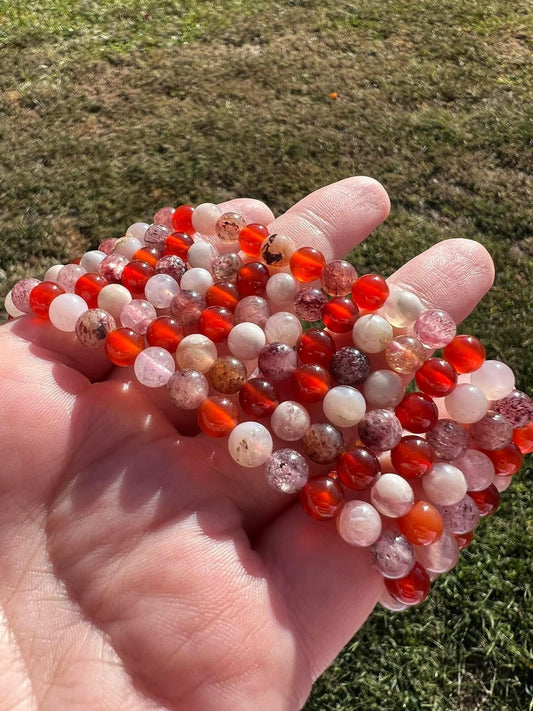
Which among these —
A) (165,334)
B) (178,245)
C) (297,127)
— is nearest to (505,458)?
(165,334)

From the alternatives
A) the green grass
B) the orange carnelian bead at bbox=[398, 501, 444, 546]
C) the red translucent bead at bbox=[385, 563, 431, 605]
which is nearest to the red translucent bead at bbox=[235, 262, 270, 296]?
the orange carnelian bead at bbox=[398, 501, 444, 546]

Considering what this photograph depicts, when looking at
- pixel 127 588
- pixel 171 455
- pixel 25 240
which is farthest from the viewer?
pixel 25 240

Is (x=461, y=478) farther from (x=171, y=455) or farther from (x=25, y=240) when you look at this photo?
(x=25, y=240)

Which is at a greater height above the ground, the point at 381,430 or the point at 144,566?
the point at 381,430

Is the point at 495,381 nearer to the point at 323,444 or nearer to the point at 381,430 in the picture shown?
the point at 381,430

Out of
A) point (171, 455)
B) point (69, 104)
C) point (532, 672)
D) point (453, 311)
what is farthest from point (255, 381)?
point (69, 104)

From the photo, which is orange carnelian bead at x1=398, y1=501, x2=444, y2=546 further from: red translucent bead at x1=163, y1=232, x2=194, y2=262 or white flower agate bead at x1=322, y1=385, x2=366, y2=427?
red translucent bead at x1=163, y1=232, x2=194, y2=262
